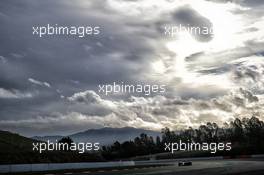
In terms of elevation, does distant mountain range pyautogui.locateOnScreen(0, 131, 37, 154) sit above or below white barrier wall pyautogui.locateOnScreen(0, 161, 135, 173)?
above

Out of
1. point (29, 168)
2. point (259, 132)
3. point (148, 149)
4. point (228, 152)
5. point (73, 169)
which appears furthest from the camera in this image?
point (259, 132)

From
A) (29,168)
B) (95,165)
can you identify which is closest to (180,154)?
(95,165)

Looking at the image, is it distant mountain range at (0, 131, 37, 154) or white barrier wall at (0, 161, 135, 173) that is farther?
distant mountain range at (0, 131, 37, 154)

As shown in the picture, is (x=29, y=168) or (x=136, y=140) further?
(x=136, y=140)

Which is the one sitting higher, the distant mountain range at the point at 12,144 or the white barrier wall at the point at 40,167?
the distant mountain range at the point at 12,144

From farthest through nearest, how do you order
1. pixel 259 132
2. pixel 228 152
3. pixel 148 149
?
pixel 259 132 < pixel 148 149 < pixel 228 152

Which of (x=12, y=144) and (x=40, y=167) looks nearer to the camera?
(x=40, y=167)

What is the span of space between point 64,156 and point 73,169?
64.9 feet

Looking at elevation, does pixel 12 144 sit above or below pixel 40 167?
above

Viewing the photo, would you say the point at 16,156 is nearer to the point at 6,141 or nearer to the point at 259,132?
the point at 6,141

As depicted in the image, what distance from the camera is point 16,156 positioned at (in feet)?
227

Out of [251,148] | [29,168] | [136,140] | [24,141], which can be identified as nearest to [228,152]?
[251,148]

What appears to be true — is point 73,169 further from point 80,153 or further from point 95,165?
point 80,153

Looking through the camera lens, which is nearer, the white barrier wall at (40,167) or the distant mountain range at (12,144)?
the white barrier wall at (40,167)
